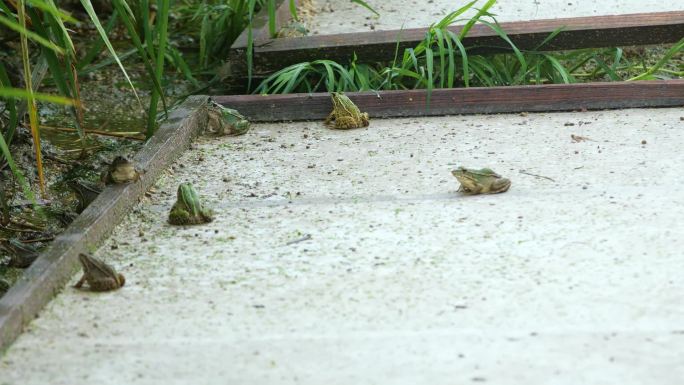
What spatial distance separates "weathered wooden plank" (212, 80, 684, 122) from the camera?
414 centimetres

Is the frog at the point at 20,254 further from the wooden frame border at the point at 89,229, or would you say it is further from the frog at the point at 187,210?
the frog at the point at 187,210

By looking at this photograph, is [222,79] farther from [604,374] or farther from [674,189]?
[604,374]

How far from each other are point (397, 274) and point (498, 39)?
2054 millimetres

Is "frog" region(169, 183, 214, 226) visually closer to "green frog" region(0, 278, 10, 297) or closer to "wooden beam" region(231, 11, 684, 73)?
"green frog" region(0, 278, 10, 297)

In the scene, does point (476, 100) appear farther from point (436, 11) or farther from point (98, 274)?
point (98, 274)

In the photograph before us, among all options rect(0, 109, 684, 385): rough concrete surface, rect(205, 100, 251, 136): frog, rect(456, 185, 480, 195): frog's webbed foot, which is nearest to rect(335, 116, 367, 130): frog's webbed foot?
rect(0, 109, 684, 385): rough concrete surface

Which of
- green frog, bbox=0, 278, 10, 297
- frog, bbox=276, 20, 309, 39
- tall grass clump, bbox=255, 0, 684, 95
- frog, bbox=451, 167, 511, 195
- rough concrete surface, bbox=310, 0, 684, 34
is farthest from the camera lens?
rough concrete surface, bbox=310, 0, 684, 34

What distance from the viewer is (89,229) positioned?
2930 millimetres

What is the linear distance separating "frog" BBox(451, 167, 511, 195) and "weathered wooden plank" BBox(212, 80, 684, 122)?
990mm

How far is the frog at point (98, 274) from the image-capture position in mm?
2666

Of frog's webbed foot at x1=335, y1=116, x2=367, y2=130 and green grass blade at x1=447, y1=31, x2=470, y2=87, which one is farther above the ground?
green grass blade at x1=447, y1=31, x2=470, y2=87

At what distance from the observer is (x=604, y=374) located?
215 centimetres

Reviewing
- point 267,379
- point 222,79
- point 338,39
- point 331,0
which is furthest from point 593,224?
point 331,0

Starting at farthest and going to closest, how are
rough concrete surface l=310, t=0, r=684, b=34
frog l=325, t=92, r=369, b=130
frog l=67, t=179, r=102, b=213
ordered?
rough concrete surface l=310, t=0, r=684, b=34 → frog l=325, t=92, r=369, b=130 → frog l=67, t=179, r=102, b=213
